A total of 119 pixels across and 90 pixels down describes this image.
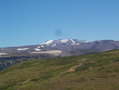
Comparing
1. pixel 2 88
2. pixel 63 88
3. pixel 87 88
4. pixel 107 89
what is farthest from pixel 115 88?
pixel 2 88

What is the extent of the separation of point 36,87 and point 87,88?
17104mm

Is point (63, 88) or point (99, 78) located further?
point (99, 78)

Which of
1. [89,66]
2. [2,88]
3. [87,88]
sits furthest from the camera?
[89,66]

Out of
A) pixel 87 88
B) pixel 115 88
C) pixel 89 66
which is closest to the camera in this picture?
pixel 115 88

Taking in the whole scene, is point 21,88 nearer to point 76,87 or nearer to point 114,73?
point 76,87

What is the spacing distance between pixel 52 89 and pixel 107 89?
13192 millimetres

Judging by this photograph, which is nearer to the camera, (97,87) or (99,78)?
(97,87)

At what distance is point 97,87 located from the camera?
62562 millimetres

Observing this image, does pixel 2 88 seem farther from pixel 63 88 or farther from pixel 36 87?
pixel 63 88

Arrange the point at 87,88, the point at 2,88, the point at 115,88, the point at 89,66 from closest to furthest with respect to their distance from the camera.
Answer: the point at 115,88
the point at 87,88
the point at 2,88
the point at 89,66

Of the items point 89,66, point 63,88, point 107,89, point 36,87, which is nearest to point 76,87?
point 63,88

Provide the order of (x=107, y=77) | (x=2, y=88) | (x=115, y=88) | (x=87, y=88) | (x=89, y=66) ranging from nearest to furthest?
(x=115, y=88)
(x=87, y=88)
(x=107, y=77)
(x=2, y=88)
(x=89, y=66)

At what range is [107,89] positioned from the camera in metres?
59.5

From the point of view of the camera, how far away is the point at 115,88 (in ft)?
194
